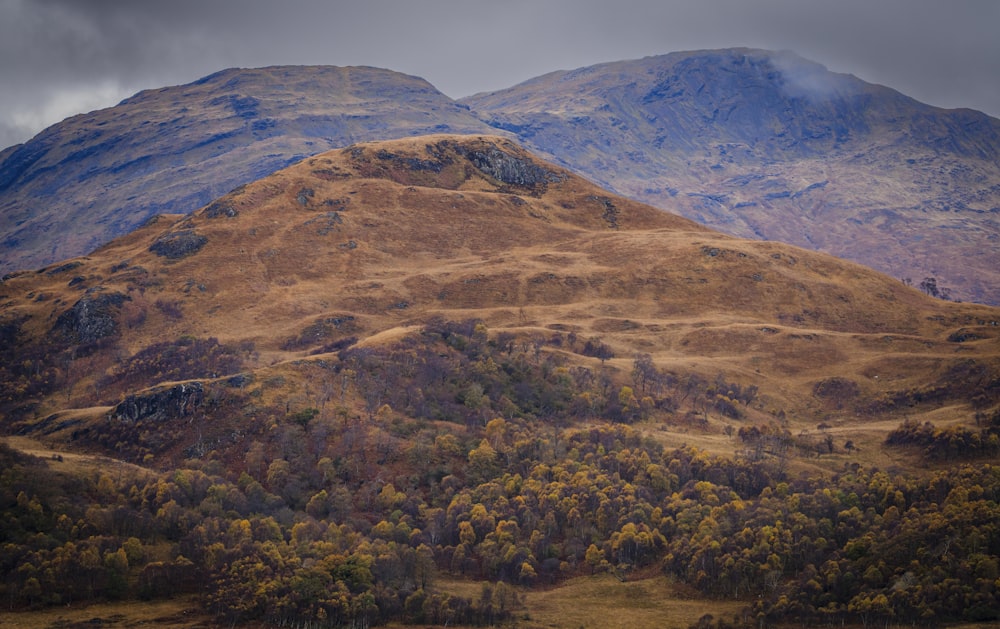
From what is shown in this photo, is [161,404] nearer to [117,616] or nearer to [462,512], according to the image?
[117,616]

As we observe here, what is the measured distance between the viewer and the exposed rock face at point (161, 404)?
158 metres

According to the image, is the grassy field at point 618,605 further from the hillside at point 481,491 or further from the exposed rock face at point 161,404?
the exposed rock face at point 161,404

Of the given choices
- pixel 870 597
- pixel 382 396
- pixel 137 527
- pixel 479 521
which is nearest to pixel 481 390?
pixel 382 396

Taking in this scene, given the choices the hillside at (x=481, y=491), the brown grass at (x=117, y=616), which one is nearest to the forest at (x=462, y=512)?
the hillside at (x=481, y=491)

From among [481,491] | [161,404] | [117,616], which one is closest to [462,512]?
[481,491]

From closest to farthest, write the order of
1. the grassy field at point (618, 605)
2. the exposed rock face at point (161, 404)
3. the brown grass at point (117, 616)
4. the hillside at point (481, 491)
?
the brown grass at point (117, 616), the hillside at point (481, 491), the grassy field at point (618, 605), the exposed rock face at point (161, 404)

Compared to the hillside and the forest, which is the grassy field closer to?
the hillside

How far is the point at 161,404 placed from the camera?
158875 millimetres

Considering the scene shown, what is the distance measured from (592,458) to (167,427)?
83110 mm

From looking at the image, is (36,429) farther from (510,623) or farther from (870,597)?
(870,597)

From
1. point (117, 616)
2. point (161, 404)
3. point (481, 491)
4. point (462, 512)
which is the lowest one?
point (117, 616)

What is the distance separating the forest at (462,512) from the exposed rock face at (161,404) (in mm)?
2334

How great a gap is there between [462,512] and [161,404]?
65.3 meters

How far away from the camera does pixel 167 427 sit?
156 m
